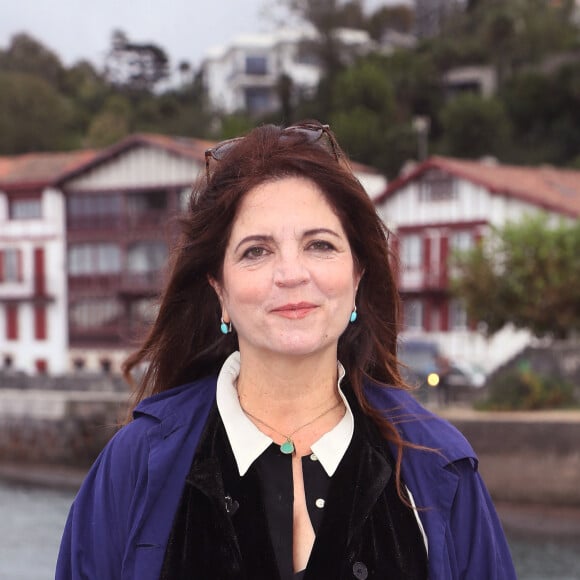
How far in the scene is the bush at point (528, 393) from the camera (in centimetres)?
2306

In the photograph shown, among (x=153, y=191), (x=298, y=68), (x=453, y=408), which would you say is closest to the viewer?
(x=453, y=408)

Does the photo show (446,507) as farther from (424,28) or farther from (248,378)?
(424,28)

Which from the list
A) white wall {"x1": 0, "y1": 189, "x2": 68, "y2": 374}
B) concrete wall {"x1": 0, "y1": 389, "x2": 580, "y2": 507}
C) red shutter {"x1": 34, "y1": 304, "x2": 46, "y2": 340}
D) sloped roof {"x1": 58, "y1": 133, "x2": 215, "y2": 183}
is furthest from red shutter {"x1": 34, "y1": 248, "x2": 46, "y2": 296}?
concrete wall {"x1": 0, "y1": 389, "x2": 580, "y2": 507}

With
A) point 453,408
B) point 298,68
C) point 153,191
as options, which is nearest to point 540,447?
point 453,408

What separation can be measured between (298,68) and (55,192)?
1298 inches

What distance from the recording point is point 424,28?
7850cm

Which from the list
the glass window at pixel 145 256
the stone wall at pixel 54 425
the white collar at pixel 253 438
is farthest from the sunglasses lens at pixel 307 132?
the glass window at pixel 145 256

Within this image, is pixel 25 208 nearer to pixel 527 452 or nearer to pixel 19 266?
pixel 19 266

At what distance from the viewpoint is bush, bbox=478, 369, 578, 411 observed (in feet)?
75.7

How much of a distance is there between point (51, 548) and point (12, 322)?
892 inches

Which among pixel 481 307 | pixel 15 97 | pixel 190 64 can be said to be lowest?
pixel 481 307

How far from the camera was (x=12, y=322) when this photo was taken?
143 ft

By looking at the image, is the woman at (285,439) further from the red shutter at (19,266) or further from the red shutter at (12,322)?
the red shutter at (12,322)

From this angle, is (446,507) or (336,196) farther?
(336,196)
